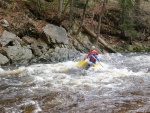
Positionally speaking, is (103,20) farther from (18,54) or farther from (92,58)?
(18,54)

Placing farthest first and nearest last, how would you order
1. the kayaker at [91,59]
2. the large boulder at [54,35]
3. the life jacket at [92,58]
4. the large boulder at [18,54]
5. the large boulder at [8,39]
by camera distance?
1. the large boulder at [54,35]
2. the large boulder at [8,39]
3. the large boulder at [18,54]
4. the life jacket at [92,58]
5. the kayaker at [91,59]

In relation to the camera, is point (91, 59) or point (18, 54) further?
point (18, 54)

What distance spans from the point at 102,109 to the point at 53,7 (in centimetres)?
1639

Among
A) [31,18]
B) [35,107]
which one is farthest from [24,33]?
[35,107]

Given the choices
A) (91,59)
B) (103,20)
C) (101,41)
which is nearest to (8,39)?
(91,59)

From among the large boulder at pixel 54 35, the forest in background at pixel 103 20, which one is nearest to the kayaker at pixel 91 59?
the large boulder at pixel 54 35

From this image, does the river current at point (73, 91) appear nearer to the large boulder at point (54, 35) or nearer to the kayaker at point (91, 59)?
the kayaker at point (91, 59)

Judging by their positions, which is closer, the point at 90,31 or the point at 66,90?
the point at 66,90

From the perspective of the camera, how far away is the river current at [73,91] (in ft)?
23.1

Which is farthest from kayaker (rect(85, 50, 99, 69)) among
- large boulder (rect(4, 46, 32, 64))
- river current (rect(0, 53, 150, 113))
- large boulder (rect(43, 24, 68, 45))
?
large boulder (rect(43, 24, 68, 45))

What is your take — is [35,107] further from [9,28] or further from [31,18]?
[31,18]

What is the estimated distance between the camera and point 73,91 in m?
8.77

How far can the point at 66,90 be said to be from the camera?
8.89 metres

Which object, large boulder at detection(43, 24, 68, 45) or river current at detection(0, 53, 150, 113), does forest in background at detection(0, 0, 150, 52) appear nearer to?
large boulder at detection(43, 24, 68, 45)
